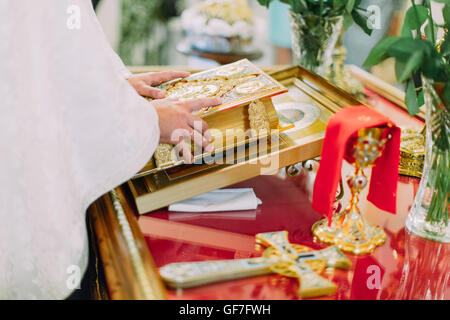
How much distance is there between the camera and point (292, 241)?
2.74ft

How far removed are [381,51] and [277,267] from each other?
345 mm

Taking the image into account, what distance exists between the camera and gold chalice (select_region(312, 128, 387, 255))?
2.47 feet

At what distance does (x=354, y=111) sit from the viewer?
79cm

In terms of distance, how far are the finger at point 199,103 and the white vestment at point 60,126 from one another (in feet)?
0.33

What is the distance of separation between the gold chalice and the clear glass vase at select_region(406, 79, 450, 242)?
8 centimetres

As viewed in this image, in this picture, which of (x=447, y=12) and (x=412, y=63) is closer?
(x=412, y=63)

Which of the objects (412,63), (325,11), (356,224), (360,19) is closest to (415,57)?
(412,63)

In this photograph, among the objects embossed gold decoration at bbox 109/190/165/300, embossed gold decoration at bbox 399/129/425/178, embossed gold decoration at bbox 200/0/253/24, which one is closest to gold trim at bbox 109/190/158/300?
embossed gold decoration at bbox 109/190/165/300

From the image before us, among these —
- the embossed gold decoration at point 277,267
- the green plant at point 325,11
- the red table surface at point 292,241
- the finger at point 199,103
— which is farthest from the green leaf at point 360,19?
the embossed gold decoration at point 277,267

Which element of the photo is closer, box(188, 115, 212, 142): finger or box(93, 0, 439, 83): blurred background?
box(188, 115, 212, 142): finger

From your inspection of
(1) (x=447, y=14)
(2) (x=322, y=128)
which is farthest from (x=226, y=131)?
(1) (x=447, y=14)

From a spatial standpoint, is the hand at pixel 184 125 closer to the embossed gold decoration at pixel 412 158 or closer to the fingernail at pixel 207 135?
the fingernail at pixel 207 135

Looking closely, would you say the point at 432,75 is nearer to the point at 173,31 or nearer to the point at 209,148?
the point at 209,148

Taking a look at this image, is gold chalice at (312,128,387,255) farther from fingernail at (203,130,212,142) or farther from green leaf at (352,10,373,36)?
green leaf at (352,10,373,36)
